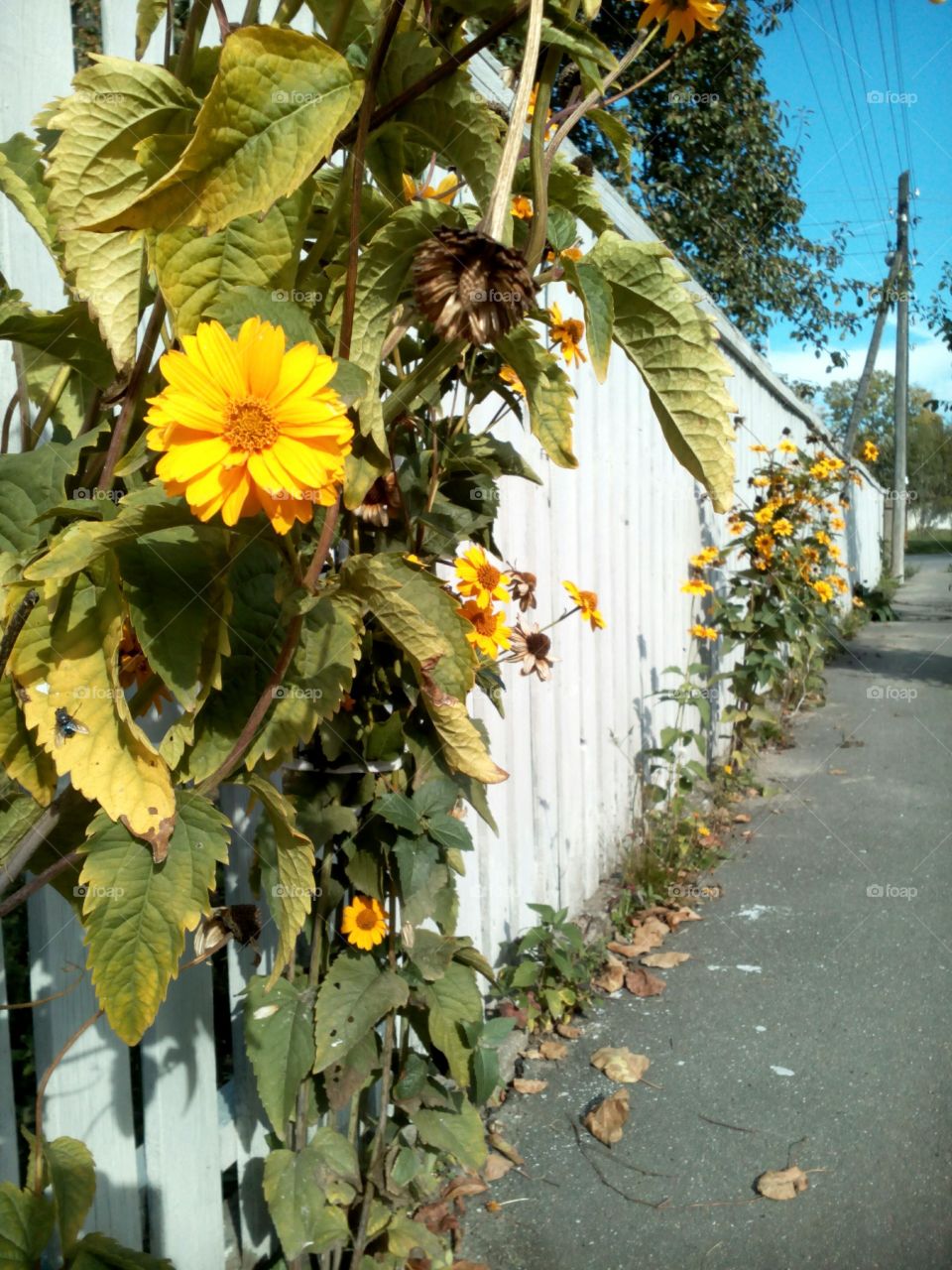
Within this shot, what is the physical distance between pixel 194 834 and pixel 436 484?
89 cm

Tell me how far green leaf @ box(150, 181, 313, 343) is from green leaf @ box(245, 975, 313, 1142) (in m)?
1.13

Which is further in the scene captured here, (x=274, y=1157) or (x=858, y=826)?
(x=858, y=826)

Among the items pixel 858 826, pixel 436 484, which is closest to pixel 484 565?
pixel 436 484

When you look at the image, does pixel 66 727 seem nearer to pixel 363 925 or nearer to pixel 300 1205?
pixel 363 925

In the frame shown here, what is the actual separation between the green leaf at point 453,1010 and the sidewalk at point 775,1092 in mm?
610

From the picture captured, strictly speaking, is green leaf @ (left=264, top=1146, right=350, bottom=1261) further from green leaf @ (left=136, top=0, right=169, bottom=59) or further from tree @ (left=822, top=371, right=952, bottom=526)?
tree @ (left=822, top=371, right=952, bottom=526)

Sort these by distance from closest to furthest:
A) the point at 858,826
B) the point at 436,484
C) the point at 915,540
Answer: the point at 436,484, the point at 858,826, the point at 915,540

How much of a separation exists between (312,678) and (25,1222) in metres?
0.74

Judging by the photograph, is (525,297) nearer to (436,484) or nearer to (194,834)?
(194,834)

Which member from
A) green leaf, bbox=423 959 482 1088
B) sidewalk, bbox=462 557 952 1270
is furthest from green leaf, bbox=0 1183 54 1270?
sidewalk, bbox=462 557 952 1270

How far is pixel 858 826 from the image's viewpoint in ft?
16.4

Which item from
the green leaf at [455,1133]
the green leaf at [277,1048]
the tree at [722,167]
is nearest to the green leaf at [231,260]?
the green leaf at [277,1048]

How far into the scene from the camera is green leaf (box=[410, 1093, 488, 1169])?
1908 millimetres

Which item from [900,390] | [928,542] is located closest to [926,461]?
[900,390]
